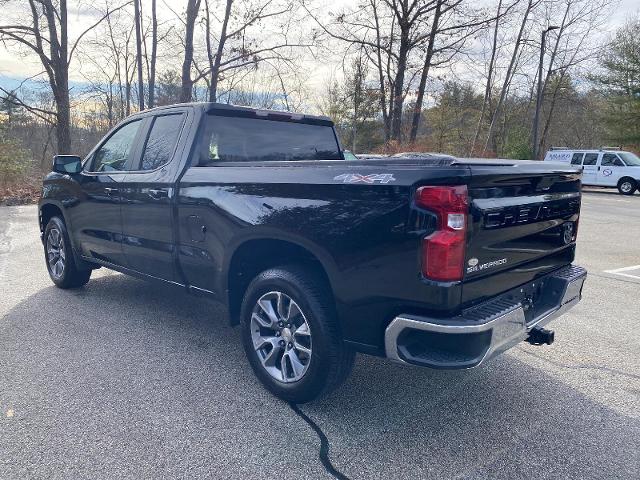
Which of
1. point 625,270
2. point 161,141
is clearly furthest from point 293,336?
point 625,270

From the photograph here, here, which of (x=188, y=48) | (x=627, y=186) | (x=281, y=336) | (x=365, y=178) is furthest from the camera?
(x=627, y=186)

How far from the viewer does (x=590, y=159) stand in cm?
2358

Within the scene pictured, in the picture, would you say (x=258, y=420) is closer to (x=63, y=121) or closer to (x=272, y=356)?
(x=272, y=356)

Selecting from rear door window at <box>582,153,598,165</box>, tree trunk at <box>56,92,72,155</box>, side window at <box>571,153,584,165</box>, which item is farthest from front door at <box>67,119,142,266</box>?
rear door window at <box>582,153,598,165</box>

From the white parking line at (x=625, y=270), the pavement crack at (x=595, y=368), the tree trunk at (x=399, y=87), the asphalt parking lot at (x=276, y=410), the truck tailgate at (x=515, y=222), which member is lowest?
the white parking line at (x=625, y=270)

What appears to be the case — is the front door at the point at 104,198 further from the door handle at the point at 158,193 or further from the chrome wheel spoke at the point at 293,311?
the chrome wheel spoke at the point at 293,311

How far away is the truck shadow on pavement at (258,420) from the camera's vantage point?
2.59m

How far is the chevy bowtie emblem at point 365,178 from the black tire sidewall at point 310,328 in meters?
0.70

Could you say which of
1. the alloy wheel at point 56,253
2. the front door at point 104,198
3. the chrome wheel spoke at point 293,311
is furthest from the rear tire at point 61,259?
the chrome wheel spoke at point 293,311

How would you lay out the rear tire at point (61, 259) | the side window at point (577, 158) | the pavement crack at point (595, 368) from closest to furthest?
1. the pavement crack at point (595, 368)
2. the rear tire at point (61, 259)
3. the side window at point (577, 158)

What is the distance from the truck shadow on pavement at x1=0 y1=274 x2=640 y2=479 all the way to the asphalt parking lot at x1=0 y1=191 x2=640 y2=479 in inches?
0.4

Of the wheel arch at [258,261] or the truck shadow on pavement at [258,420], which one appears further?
the wheel arch at [258,261]

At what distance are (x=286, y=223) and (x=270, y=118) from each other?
162 cm

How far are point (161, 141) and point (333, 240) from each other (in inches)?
86.5
